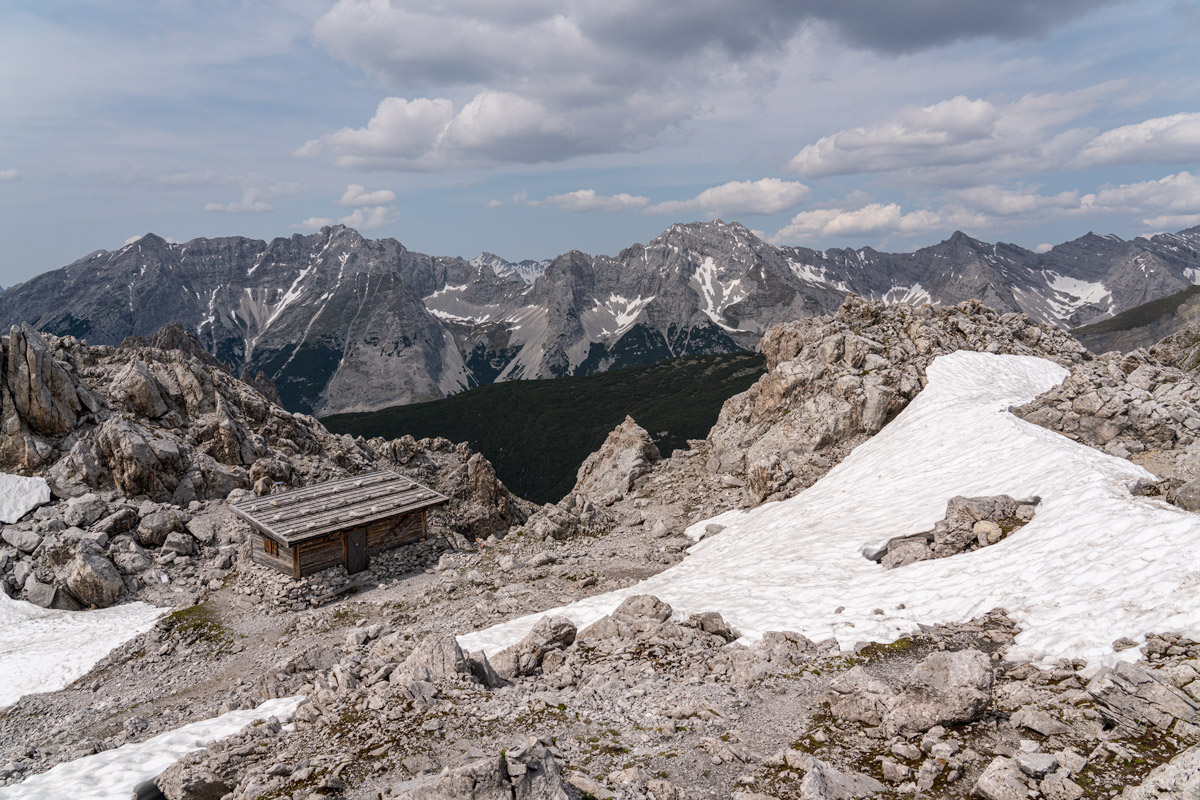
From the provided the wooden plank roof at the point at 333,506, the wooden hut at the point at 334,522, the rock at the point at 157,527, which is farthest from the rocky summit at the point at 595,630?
the wooden plank roof at the point at 333,506

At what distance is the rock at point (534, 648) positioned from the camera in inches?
570

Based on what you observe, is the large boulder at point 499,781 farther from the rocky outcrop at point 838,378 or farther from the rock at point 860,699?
the rocky outcrop at point 838,378

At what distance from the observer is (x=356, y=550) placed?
28422 millimetres

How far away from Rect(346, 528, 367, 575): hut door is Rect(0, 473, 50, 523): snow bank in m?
16.0

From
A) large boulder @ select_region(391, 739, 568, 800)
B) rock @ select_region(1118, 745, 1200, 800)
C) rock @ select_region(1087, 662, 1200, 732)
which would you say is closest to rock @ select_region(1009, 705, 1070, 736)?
rock @ select_region(1087, 662, 1200, 732)

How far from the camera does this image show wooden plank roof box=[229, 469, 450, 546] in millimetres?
26938

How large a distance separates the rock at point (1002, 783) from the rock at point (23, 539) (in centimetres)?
3603

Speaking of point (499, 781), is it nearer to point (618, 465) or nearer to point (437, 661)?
point (437, 661)

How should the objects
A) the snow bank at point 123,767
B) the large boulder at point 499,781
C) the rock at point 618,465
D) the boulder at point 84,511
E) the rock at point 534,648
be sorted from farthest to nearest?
the rock at point 618,465, the boulder at point 84,511, the rock at point 534,648, the snow bank at point 123,767, the large boulder at point 499,781

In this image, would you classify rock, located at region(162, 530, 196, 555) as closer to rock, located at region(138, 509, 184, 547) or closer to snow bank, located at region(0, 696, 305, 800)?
rock, located at region(138, 509, 184, 547)

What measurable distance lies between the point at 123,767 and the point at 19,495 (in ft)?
89.4

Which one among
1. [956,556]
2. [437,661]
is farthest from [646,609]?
[956,556]

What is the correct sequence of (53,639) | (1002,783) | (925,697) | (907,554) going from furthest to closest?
(53,639)
(907,554)
(925,697)
(1002,783)

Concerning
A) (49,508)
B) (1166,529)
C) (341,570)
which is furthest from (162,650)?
(1166,529)
